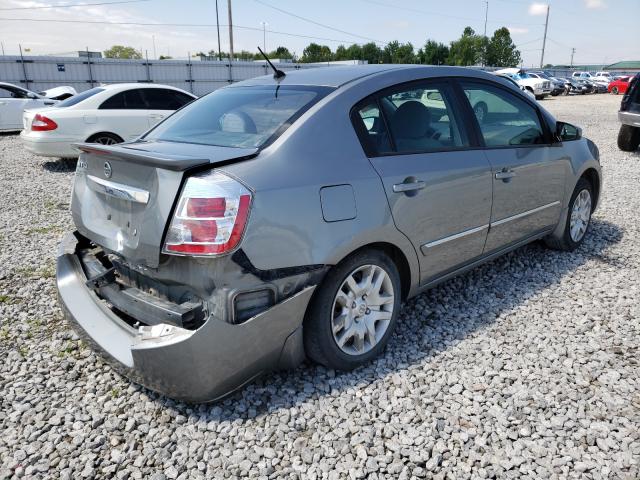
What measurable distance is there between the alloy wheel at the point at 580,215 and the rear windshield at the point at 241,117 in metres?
3.04

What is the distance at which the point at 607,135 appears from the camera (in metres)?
13.5

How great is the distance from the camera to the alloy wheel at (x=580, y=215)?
468 cm

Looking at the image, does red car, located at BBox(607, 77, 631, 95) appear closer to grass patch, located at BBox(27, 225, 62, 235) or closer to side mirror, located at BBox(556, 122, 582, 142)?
side mirror, located at BBox(556, 122, 582, 142)

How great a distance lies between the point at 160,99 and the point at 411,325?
7722 millimetres

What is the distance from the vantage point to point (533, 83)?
3212 cm

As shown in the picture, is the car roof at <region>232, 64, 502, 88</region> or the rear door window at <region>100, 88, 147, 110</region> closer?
the car roof at <region>232, 64, 502, 88</region>

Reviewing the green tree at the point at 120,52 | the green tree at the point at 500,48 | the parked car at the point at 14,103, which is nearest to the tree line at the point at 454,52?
the green tree at the point at 500,48

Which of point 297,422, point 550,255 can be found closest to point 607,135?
point 550,255

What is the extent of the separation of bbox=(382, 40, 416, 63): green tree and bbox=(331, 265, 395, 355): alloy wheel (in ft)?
288

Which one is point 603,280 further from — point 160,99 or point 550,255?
point 160,99

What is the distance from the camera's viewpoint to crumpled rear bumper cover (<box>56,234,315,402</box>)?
2213 millimetres

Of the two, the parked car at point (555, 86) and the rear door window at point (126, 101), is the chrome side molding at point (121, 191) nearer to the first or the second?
the rear door window at point (126, 101)

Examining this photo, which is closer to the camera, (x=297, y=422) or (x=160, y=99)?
(x=297, y=422)

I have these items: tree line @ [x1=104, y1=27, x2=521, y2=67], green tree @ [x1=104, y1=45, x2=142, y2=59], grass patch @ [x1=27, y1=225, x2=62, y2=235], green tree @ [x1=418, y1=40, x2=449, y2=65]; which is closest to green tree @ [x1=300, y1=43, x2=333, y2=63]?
tree line @ [x1=104, y1=27, x2=521, y2=67]
